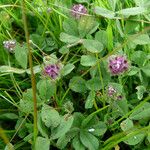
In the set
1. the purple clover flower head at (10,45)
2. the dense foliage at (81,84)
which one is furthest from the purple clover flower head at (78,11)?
the purple clover flower head at (10,45)

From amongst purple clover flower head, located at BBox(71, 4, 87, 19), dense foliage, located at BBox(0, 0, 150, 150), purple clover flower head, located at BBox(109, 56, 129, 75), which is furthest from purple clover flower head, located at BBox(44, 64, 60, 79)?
purple clover flower head, located at BBox(71, 4, 87, 19)

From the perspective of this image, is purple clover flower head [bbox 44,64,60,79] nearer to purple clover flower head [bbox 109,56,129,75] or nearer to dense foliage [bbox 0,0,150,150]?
dense foliage [bbox 0,0,150,150]

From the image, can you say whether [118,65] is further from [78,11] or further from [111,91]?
[78,11]

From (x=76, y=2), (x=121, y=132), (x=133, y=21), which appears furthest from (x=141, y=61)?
(x=76, y=2)

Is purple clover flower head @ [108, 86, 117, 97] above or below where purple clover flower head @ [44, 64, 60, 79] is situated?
below

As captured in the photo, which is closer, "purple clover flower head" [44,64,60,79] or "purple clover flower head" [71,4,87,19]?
"purple clover flower head" [44,64,60,79]

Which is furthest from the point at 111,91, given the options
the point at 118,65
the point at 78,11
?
the point at 78,11

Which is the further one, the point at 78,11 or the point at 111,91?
the point at 78,11

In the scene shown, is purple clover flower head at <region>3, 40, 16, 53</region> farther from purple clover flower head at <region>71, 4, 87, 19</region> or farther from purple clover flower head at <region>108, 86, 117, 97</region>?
purple clover flower head at <region>108, 86, 117, 97</region>
